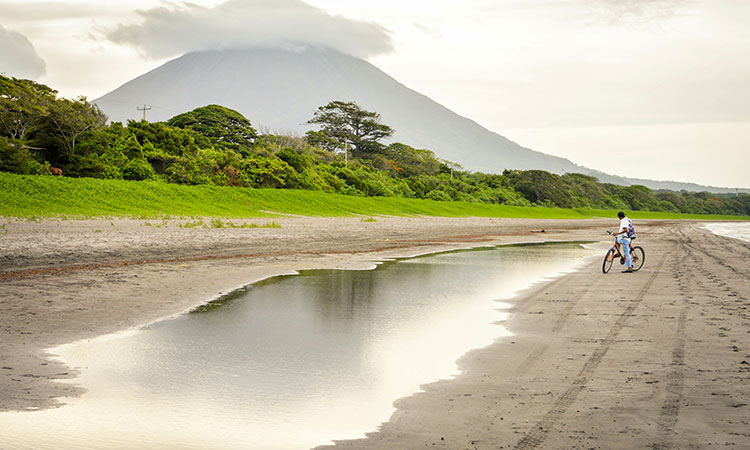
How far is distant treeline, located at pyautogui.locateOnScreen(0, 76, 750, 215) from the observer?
4403 cm

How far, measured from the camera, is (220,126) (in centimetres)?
7706

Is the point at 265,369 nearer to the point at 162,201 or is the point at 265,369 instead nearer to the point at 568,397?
the point at 568,397

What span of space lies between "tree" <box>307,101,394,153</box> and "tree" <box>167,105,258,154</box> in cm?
2388

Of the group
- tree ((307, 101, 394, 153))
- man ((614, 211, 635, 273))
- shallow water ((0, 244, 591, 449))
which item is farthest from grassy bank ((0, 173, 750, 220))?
tree ((307, 101, 394, 153))

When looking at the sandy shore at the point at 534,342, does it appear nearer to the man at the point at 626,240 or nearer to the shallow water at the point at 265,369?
the shallow water at the point at 265,369

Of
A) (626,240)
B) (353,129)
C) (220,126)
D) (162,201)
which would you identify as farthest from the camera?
(353,129)

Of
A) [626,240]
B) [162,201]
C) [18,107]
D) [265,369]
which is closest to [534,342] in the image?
→ [265,369]

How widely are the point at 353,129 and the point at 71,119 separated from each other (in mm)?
62726

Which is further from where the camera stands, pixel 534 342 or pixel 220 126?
pixel 220 126

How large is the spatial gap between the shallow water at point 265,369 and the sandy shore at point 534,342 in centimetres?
39

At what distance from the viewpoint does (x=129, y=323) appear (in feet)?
34.2

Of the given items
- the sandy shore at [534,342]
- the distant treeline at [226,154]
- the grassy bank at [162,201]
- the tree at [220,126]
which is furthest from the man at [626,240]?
the tree at [220,126]

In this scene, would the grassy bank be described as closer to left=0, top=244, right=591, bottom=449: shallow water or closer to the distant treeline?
the distant treeline

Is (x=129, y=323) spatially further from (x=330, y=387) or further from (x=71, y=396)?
(x=330, y=387)
